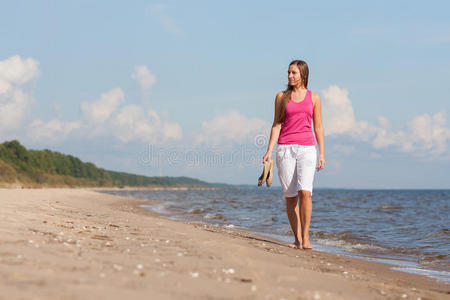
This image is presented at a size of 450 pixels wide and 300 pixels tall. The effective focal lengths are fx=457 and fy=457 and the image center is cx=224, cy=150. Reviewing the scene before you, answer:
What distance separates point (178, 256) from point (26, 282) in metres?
1.61

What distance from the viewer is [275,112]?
6691mm

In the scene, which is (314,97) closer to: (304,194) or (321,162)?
(321,162)

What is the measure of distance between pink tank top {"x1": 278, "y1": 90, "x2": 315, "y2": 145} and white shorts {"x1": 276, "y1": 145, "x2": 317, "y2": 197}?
0.10 metres

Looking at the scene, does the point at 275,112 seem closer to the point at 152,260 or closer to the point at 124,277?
the point at 152,260

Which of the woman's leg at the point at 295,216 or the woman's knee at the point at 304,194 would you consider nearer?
the woman's knee at the point at 304,194

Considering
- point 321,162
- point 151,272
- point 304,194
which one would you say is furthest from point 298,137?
point 151,272

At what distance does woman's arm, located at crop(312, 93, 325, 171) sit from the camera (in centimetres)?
656

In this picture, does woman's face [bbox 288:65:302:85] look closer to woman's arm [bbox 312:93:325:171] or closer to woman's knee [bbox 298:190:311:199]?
woman's arm [bbox 312:93:325:171]

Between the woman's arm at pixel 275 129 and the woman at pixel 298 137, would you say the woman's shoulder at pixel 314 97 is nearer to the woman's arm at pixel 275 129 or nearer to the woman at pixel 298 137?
the woman at pixel 298 137

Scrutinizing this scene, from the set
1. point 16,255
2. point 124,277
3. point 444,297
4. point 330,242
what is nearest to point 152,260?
point 124,277

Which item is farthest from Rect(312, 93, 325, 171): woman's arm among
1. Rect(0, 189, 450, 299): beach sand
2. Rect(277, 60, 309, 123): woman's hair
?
Rect(0, 189, 450, 299): beach sand

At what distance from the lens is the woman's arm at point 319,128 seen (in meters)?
6.56

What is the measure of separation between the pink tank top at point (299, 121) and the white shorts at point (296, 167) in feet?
0.33

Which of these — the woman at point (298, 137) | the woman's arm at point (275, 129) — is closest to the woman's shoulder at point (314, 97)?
the woman at point (298, 137)
